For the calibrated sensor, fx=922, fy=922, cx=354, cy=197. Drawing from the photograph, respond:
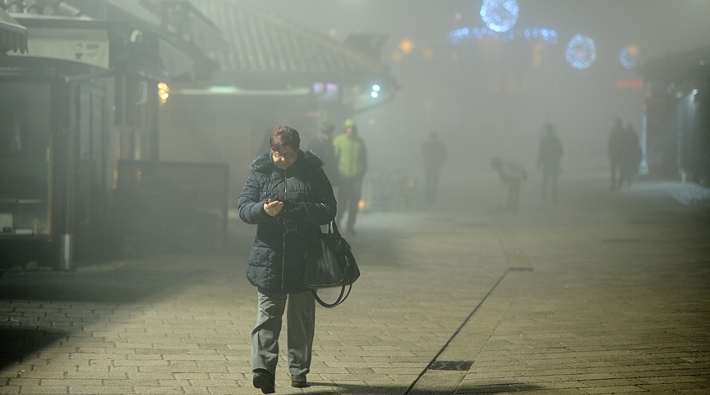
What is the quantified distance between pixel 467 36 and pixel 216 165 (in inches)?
3425

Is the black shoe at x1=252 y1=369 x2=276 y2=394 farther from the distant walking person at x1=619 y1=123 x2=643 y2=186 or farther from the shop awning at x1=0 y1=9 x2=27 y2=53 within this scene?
the distant walking person at x1=619 y1=123 x2=643 y2=186

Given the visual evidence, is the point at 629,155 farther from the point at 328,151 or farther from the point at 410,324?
the point at 410,324

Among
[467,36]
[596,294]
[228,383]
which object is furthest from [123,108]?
[467,36]

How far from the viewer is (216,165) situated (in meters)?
12.8

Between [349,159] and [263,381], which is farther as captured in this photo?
[349,159]

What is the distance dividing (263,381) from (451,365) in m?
1.54

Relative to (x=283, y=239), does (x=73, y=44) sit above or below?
above

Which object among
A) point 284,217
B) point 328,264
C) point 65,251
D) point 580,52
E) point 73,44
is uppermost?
point 580,52

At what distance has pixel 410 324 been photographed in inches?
312

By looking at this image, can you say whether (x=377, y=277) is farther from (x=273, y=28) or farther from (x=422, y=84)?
(x=422, y=84)

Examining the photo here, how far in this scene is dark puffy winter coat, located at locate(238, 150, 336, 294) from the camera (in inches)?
218

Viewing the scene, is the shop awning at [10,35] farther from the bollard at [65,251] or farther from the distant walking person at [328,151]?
the distant walking person at [328,151]

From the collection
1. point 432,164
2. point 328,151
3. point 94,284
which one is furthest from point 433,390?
point 432,164

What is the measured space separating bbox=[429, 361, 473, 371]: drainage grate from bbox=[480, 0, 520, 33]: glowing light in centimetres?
4998
